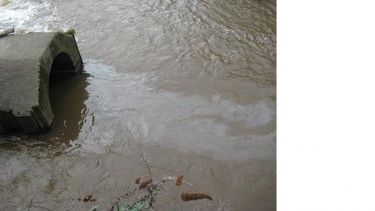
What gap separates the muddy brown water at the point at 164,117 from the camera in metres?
3.97

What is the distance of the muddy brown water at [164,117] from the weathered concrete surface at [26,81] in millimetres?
256

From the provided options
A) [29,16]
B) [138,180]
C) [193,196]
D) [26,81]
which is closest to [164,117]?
[138,180]

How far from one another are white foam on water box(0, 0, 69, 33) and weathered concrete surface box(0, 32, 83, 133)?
204 cm

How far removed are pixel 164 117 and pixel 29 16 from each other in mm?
4738

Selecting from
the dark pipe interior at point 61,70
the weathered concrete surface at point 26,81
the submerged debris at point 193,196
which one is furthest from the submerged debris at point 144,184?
the dark pipe interior at point 61,70

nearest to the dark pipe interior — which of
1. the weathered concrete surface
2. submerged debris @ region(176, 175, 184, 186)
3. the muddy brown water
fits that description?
the muddy brown water

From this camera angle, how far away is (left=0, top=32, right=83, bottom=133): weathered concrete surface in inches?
178

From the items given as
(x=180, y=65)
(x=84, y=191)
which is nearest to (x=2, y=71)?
(x=84, y=191)

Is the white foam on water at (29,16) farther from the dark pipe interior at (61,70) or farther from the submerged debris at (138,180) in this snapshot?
the submerged debris at (138,180)

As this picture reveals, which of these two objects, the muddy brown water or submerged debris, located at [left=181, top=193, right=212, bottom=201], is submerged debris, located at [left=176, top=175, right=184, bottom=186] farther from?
submerged debris, located at [left=181, top=193, right=212, bottom=201]

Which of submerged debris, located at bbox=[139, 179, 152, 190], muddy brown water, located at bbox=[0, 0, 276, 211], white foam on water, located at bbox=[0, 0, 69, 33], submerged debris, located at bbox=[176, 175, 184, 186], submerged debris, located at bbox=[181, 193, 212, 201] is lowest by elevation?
submerged debris, located at bbox=[181, 193, 212, 201]
